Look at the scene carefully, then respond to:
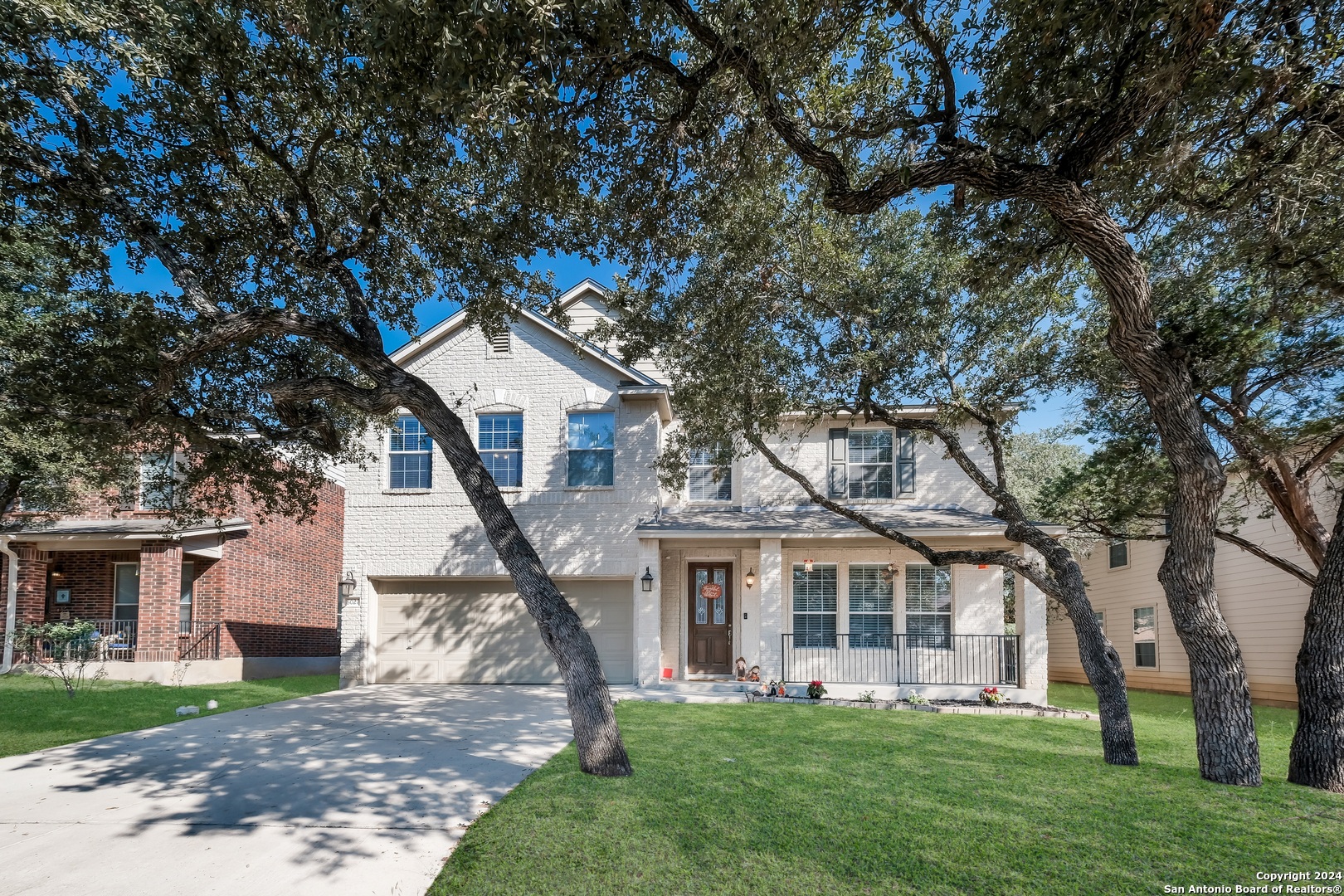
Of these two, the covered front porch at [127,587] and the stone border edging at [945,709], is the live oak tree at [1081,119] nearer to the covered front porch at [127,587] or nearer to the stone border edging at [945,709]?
the stone border edging at [945,709]

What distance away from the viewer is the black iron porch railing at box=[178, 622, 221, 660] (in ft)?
52.3

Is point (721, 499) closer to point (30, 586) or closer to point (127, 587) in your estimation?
point (127, 587)

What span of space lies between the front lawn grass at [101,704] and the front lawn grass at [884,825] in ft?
21.6

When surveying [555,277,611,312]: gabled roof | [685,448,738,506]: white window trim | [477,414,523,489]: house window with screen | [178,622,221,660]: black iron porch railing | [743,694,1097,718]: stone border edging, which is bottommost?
[743,694,1097,718]: stone border edging

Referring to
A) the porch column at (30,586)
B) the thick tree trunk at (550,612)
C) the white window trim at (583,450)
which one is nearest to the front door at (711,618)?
the white window trim at (583,450)

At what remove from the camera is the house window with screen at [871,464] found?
15375mm

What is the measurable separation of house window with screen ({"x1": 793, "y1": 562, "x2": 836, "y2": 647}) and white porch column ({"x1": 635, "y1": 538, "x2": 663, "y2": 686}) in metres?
2.97

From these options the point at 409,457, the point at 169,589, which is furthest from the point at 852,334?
the point at 169,589

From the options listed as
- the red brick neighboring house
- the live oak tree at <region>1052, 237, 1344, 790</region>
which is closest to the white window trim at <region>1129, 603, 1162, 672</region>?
the live oak tree at <region>1052, 237, 1344, 790</region>

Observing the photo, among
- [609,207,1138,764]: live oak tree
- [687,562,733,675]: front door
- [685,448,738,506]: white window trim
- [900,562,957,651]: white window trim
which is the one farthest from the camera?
[685,448,738,506]: white window trim

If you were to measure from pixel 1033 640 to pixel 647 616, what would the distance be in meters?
7.38

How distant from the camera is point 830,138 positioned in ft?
20.6

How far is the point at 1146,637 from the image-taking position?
17141 millimetres

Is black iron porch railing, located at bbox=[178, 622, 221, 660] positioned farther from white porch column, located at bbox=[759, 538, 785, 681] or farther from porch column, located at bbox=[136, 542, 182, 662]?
white porch column, located at bbox=[759, 538, 785, 681]
